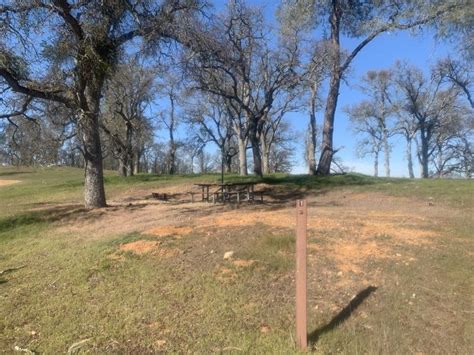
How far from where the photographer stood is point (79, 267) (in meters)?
7.26

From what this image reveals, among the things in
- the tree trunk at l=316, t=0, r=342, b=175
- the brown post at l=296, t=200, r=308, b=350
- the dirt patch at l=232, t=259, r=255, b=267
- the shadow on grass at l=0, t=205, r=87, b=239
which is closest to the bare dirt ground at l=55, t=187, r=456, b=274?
the shadow on grass at l=0, t=205, r=87, b=239

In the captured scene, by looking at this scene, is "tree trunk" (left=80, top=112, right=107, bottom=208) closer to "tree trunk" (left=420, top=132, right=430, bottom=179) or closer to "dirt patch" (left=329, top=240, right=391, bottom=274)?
"dirt patch" (left=329, top=240, right=391, bottom=274)

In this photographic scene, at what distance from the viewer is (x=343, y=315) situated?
5.21m

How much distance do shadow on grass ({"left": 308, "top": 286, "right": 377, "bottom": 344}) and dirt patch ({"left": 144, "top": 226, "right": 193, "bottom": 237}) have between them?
3654 mm

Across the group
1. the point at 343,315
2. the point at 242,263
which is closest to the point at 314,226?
the point at 242,263

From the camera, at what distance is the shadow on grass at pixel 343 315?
494 cm

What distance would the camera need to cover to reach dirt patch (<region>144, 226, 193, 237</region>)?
8.41m

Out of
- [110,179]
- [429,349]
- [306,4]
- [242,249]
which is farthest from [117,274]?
[110,179]

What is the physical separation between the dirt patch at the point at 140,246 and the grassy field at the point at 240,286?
2 cm

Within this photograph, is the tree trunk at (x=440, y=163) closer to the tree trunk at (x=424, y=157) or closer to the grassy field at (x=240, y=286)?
the tree trunk at (x=424, y=157)

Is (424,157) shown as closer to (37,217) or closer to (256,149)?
(256,149)

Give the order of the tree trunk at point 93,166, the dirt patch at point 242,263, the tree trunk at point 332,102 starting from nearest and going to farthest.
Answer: the dirt patch at point 242,263
the tree trunk at point 93,166
the tree trunk at point 332,102

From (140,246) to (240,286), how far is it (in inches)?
98.5

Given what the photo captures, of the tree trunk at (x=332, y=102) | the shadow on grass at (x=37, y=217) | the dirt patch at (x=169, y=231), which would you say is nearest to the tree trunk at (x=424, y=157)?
the tree trunk at (x=332, y=102)
